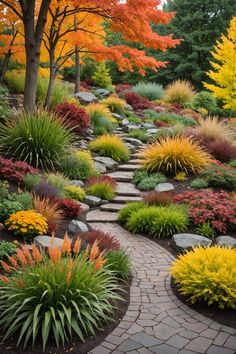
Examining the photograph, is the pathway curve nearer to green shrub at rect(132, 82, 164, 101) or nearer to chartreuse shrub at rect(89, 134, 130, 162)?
chartreuse shrub at rect(89, 134, 130, 162)

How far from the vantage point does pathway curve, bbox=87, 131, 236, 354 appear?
4.03 meters

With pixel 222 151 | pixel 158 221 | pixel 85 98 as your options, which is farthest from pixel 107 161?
pixel 85 98

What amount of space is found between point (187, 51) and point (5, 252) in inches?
1120

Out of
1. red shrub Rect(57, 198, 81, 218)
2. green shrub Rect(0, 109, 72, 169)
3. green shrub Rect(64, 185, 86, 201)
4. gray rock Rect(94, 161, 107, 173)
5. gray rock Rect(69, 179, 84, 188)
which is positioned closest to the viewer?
red shrub Rect(57, 198, 81, 218)

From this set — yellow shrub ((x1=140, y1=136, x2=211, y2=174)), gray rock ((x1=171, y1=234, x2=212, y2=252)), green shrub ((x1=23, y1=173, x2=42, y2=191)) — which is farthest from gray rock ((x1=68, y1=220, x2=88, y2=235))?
yellow shrub ((x1=140, y1=136, x2=211, y2=174))

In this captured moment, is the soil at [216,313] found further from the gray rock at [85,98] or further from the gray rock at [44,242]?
the gray rock at [85,98]

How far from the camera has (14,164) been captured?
874 centimetres

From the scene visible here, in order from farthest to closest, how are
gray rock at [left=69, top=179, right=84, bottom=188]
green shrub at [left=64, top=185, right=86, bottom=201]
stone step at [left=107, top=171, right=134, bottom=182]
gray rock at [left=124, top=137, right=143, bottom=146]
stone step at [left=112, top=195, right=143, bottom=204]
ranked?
gray rock at [left=124, top=137, right=143, bottom=146]
stone step at [left=107, top=171, right=134, bottom=182]
gray rock at [left=69, top=179, right=84, bottom=188]
stone step at [left=112, top=195, right=143, bottom=204]
green shrub at [left=64, top=185, right=86, bottom=201]

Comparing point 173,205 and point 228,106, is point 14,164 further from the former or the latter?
point 228,106

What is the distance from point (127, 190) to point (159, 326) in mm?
5699

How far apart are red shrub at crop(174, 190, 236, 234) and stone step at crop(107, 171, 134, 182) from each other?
98.7 inches

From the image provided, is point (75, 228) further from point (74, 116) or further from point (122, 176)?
point (74, 116)

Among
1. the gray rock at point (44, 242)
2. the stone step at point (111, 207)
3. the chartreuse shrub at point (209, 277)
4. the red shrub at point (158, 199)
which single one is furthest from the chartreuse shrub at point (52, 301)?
the stone step at point (111, 207)

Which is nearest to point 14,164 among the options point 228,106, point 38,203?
point 38,203
